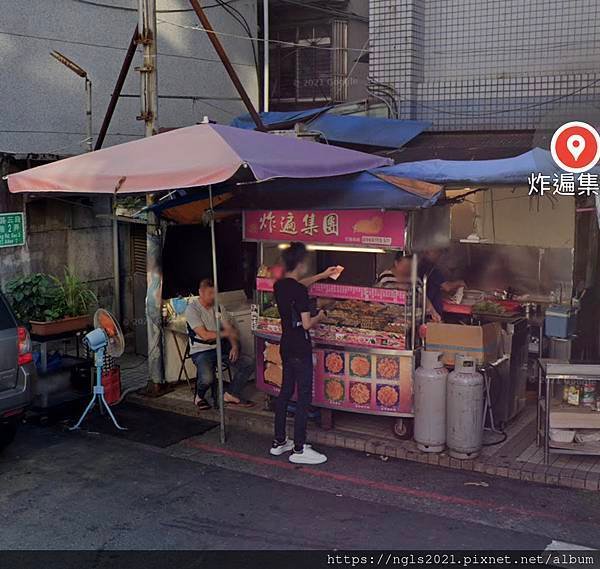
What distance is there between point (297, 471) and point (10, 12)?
→ 812 centimetres

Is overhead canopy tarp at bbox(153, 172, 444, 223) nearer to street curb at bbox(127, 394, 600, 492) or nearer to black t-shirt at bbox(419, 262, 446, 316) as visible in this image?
black t-shirt at bbox(419, 262, 446, 316)

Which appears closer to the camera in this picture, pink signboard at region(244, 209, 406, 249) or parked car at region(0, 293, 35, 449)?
parked car at region(0, 293, 35, 449)

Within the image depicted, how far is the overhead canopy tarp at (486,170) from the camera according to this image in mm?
6852

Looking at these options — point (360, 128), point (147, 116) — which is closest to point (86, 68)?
point (147, 116)

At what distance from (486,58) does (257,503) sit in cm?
710

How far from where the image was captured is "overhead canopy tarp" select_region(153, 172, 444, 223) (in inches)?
285

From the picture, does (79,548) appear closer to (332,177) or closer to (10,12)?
(332,177)

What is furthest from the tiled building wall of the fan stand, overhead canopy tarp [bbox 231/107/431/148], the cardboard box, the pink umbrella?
the fan stand

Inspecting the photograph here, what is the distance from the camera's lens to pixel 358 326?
795cm

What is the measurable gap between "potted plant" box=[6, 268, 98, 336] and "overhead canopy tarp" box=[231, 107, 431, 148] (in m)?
3.77

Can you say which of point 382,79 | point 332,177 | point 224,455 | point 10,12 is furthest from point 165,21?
point 224,455

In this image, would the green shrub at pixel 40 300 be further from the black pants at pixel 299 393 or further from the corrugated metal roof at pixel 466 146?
the corrugated metal roof at pixel 466 146
